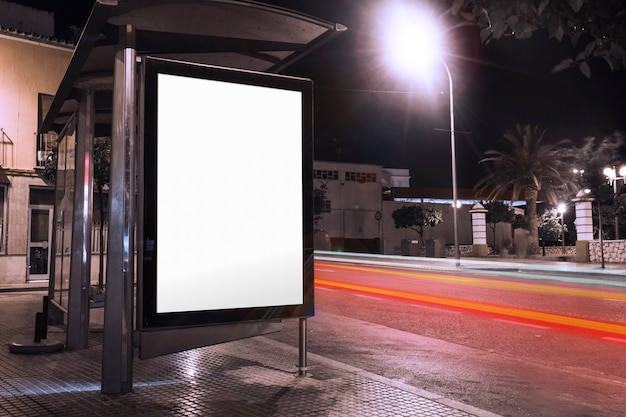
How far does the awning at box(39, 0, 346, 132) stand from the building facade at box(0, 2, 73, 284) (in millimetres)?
13337

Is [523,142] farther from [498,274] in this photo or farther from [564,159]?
[498,274]

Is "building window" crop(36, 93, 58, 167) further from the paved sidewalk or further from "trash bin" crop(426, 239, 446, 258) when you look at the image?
"trash bin" crop(426, 239, 446, 258)

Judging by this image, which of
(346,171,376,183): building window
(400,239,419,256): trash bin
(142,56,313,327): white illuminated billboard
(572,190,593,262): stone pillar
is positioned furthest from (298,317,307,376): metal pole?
(346,171,376,183): building window

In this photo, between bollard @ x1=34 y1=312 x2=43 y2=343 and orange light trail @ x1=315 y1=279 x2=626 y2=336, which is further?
orange light trail @ x1=315 y1=279 x2=626 y2=336

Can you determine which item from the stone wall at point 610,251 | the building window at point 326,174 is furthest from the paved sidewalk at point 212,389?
the building window at point 326,174

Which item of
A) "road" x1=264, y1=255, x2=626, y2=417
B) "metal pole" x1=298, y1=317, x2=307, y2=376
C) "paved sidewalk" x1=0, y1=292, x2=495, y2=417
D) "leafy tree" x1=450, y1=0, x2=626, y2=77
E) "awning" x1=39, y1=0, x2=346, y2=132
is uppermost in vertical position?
"awning" x1=39, y1=0, x2=346, y2=132

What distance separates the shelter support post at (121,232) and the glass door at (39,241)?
15500 millimetres

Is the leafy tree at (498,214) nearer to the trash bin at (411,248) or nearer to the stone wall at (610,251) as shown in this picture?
the trash bin at (411,248)

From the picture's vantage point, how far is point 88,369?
19.8 feet

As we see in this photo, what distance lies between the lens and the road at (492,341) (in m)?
5.88

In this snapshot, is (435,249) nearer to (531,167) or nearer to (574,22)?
(531,167)

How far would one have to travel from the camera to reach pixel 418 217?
47469 mm

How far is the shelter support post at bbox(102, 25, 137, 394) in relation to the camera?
5109 mm

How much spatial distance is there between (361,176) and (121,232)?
162ft
